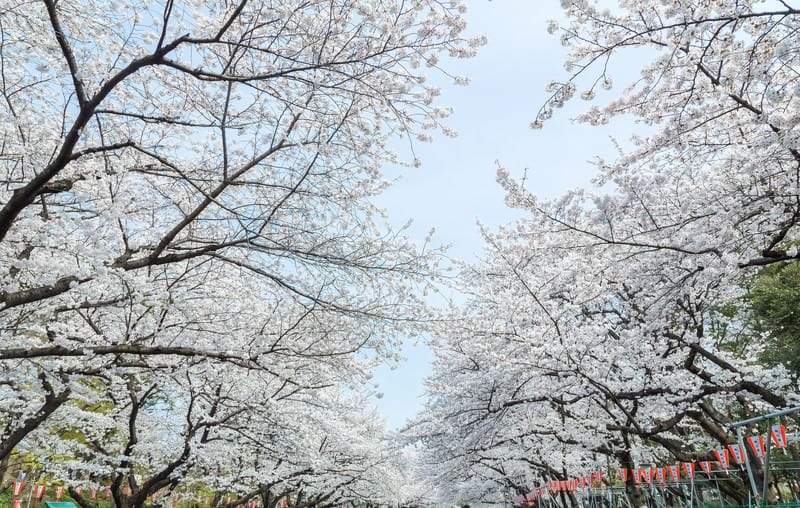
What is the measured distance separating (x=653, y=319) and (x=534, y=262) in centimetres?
395

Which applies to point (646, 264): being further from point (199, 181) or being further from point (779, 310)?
point (779, 310)

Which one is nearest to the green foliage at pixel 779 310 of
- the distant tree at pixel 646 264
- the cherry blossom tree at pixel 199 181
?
the distant tree at pixel 646 264

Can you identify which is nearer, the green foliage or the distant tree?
the distant tree

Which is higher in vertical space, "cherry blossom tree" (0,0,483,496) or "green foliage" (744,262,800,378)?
"green foliage" (744,262,800,378)

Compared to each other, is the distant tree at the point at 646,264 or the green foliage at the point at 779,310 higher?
the green foliage at the point at 779,310

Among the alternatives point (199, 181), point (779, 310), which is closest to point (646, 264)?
point (199, 181)

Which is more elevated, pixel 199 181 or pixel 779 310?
pixel 779 310

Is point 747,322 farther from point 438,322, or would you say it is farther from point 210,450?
point 210,450

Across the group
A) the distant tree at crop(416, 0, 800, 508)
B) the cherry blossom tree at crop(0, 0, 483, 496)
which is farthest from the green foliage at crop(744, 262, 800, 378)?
the cherry blossom tree at crop(0, 0, 483, 496)

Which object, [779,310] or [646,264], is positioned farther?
[779,310]

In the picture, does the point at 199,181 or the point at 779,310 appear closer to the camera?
the point at 199,181

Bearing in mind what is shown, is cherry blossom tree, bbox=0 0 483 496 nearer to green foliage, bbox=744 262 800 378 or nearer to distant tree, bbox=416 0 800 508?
distant tree, bbox=416 0 800 508

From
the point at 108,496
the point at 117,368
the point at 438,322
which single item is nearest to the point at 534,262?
the point at 438,322

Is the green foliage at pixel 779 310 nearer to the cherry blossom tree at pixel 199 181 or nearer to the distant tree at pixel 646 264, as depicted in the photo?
the distant tree at pixel 646 264
